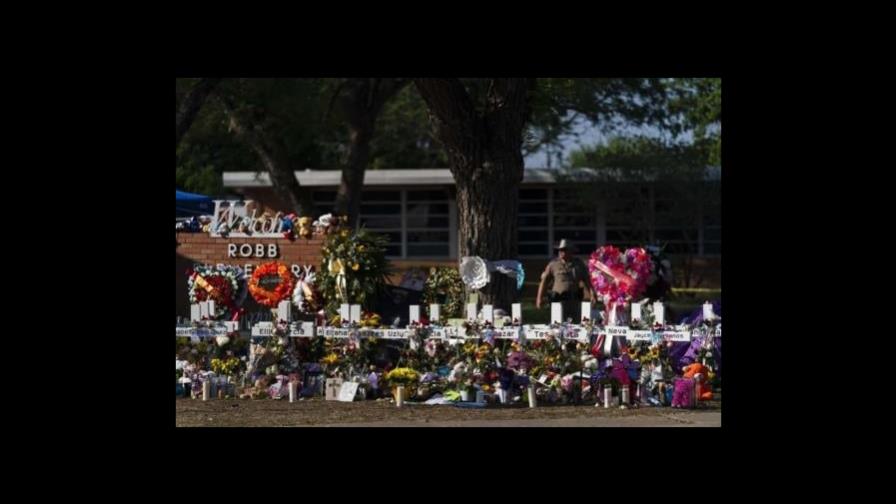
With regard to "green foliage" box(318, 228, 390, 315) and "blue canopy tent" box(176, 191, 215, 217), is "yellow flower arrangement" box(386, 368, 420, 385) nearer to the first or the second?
"green foliage" box(318, 228, 390, 315)

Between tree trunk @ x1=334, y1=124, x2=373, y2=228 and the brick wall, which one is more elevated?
tree trunk @ x1=334, y1=124, x2=373, y2=228

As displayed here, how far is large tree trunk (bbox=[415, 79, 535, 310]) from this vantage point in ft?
44.0

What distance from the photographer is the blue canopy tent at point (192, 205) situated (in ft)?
62.6

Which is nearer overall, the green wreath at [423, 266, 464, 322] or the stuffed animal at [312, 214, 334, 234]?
the green wreath at [423, 266, 464, 322]

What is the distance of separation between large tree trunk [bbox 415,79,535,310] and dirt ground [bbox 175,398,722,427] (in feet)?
8.83

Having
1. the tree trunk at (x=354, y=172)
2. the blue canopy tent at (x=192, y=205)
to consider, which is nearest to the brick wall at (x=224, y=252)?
the blue canopy tent at (x=192, y=205)

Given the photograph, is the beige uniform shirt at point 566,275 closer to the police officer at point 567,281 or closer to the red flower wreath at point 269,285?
the police officer at point 567,281

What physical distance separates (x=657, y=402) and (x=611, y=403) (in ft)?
1.47

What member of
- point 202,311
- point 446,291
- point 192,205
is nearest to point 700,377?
point 446,291

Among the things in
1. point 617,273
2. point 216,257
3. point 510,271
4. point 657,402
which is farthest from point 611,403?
point 216,257

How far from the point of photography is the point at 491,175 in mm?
13500

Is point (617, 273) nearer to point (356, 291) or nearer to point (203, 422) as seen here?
point (356, 291)

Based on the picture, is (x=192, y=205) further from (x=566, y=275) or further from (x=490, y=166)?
(x=566, y=275)

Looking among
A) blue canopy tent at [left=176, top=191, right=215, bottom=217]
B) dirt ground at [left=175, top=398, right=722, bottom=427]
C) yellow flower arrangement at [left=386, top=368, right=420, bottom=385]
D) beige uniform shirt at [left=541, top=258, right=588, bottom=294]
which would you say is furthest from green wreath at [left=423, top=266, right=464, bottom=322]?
blue canopy tent at [left=176, top=191, right=215, bottom=217]
